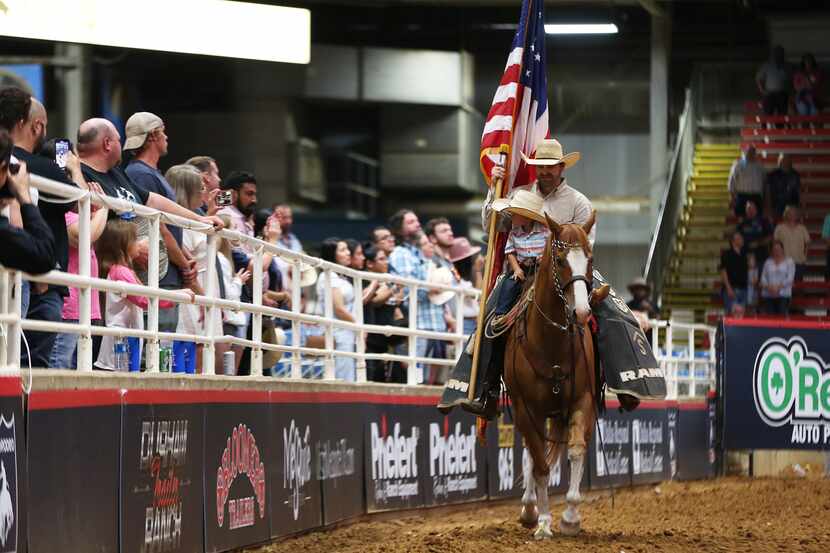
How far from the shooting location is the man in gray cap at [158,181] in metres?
9.96

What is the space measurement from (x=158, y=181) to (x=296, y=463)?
2322mm

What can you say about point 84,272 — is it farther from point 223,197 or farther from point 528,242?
point 528,242

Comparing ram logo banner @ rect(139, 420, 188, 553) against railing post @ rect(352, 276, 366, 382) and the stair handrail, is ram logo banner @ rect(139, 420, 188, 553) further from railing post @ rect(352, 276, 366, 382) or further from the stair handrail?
the stair handrail

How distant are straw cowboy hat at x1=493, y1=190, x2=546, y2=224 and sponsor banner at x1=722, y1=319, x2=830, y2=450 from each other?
343 inches

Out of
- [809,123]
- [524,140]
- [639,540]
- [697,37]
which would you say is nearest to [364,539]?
[639,540]

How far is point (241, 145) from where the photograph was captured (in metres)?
33.4

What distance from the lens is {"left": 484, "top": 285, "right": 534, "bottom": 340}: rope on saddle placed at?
11336 millimetres

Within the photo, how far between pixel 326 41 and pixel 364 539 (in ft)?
78.0

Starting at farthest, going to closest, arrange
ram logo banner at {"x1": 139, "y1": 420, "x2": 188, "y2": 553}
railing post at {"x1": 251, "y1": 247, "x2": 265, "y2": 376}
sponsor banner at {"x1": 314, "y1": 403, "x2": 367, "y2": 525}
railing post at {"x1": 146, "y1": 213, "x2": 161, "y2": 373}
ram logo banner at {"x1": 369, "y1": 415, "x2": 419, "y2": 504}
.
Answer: ram logo banner at {"x1": 369, "y1": 415, "x2": 419, "y2": 504} → sponsor banner at {"x1": 314, "y1": 403, "x2": 367, "y2": 525} → railing post at {"x1": 251, "y1": 247, "x2": 265, "y2": 376} → railing post at {"x1": 146, "y1": 213, "x2": 161, "y2": 373} → ram logo banner at {"x1": 139, "y1": 420, "x2": 188, "y2": 553}

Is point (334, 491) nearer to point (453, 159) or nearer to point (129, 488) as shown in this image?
point (129, 488)

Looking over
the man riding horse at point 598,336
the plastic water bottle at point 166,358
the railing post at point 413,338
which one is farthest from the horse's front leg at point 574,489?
the railing post at point 413,338

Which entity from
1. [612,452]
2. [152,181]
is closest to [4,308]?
[152,181]

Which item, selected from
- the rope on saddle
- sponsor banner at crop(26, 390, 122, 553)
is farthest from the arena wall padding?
the rope on saddle

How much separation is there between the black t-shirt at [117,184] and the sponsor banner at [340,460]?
9.46 feet
